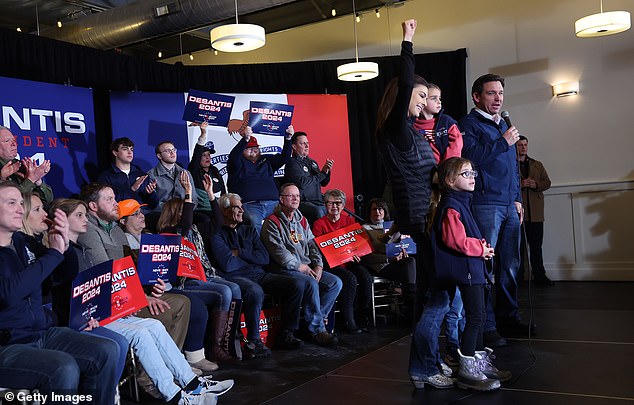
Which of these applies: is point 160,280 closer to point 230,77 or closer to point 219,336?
point 219,336

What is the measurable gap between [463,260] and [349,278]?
229cm

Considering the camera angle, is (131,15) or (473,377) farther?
(131,15)

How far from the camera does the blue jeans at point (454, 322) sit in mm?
3322

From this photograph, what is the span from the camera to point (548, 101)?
7680 millimetres

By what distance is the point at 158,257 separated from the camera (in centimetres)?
365

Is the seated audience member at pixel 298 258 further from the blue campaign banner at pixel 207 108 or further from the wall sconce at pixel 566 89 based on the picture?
the wall sconce at pixel 566 89

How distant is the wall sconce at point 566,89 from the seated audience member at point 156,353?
5.84m

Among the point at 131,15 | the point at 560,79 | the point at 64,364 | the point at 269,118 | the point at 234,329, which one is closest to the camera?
the point at 64,364

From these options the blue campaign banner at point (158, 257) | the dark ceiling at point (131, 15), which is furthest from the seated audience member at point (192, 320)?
the dark ceiling at point (131, 15)

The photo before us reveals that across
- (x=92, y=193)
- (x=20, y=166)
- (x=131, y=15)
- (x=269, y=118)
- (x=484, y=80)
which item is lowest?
(x=92, y=193)

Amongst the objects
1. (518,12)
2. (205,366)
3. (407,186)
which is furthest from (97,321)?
(518,12)

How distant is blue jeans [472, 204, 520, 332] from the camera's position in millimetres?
3957

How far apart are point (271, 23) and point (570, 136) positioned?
434cm

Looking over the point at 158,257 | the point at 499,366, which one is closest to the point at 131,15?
the point at 158,257
